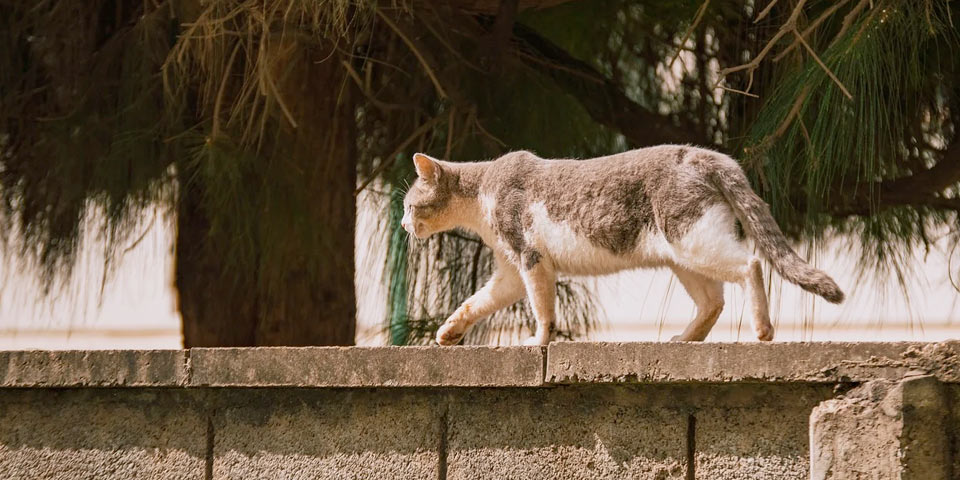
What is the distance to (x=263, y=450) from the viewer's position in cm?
212

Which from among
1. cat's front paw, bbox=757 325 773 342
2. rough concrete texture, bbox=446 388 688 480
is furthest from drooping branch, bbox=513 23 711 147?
rough concrete texture, bbox=446 388 688 480

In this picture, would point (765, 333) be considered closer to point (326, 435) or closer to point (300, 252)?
point (326, 435)

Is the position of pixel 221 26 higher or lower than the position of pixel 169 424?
higher

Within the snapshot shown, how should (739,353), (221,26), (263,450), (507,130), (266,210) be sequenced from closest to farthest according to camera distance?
(739,353) → (263,450) → (221,26) → (266,210) → (507,130)

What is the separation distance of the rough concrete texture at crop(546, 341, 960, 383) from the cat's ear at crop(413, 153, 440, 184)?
642 millimetres

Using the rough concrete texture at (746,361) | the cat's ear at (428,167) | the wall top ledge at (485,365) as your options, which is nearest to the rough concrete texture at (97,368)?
the wall top ledge at (485,365)

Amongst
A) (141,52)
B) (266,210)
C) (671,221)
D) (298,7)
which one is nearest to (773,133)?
(671,221)

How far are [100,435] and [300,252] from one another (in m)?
1.00

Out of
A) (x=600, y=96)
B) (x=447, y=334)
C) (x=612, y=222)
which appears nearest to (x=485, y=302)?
(x=447, y=334)

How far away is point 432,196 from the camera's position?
96.0 inches

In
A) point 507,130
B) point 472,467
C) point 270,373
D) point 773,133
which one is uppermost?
point 507,130

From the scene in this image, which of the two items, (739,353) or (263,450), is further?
(263,450)

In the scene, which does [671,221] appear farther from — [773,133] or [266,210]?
[266,210]

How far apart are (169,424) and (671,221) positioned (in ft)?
3.11
